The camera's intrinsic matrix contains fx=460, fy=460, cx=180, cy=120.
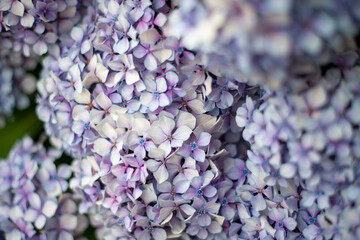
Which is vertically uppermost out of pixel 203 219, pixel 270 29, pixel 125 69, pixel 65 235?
pixel 270 29

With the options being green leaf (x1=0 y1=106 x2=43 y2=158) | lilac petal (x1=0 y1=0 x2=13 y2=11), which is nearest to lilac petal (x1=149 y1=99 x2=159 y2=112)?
lilac petal (x1=0 y1=0 x2=13 y2=11)

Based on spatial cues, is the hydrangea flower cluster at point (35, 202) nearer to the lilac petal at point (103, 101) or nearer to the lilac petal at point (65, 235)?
the lilac petal at point (65, 235)

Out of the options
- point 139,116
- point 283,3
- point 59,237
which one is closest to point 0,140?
point 59,237

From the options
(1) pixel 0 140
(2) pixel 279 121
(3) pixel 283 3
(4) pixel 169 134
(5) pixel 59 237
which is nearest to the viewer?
(3) pixel 283 3

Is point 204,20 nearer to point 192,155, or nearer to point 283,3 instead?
point 283,3

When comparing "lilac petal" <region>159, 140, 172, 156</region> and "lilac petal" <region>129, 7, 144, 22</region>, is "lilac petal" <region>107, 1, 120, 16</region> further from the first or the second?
"lilac petal" <region>159, 140, 172, 156</region>

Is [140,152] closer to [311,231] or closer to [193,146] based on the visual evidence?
[193,146]

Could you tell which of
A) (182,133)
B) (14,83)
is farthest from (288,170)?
(14,83)
